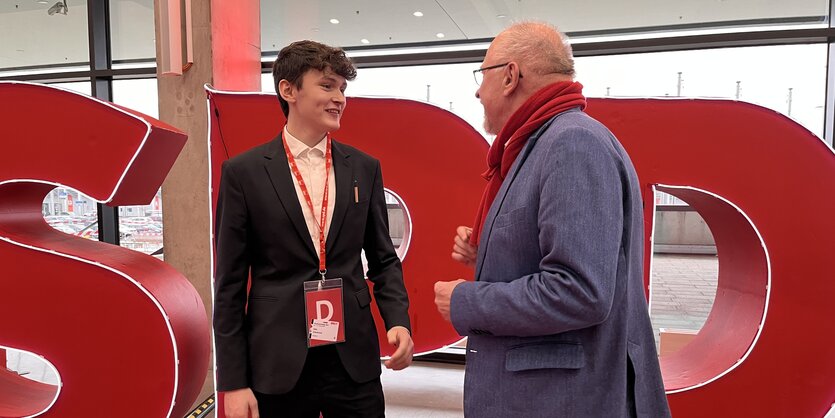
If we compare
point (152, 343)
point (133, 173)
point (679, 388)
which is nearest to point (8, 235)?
point (133, 173)

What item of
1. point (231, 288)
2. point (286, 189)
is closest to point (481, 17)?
point (286, 189)

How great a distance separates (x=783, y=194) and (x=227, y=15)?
3.22 metres

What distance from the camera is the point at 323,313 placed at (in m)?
1.48

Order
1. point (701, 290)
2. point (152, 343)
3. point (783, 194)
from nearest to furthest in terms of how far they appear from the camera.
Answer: point (152, 343) → point (783, 194) → point (701, 290)

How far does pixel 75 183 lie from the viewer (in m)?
2.07

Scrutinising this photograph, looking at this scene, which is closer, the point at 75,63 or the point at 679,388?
the point at 679,388

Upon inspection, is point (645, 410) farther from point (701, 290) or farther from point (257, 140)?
point (701, 290)

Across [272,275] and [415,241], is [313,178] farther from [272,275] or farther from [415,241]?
[415,241]

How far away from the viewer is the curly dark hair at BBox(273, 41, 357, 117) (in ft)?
5.11

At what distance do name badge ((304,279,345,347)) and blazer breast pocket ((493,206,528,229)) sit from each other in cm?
56

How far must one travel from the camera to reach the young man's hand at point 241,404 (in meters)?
1.40

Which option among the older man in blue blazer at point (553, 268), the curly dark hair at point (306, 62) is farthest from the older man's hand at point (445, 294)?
the curly dark hair at point (306, 62)

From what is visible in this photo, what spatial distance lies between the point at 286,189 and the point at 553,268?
31.9 inches

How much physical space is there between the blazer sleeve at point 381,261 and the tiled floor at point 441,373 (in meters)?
1.83
